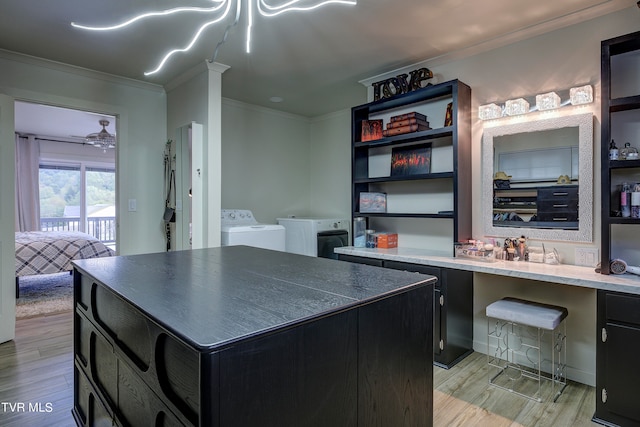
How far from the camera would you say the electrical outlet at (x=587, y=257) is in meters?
2.36

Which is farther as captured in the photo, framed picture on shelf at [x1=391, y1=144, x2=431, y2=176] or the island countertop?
framed picture on shelf at [x1=391, y1=144, x2=431, y2=176]

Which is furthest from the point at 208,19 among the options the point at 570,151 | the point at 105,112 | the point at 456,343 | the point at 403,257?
the point at 456,343

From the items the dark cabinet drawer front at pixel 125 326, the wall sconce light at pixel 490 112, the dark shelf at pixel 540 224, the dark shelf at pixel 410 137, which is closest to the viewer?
the dark cabinet drawer front at pixel 125 326

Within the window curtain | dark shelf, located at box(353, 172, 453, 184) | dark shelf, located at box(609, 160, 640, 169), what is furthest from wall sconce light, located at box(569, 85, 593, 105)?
the window curtain

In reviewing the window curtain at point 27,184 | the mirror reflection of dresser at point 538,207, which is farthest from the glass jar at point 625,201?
the window curtain at point 27,184

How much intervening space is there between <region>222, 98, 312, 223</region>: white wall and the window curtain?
475cm

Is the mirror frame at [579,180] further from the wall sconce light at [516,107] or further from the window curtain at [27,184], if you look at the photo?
the window curtain at [27,184]

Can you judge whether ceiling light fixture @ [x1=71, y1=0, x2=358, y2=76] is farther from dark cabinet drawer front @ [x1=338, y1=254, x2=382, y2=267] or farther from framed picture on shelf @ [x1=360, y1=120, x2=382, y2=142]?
dark cabinet drawer front @ [x1=338, y1=254, x2=382, y2=267]

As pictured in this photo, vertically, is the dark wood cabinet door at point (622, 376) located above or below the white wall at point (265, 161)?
below

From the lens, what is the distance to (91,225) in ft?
25.5

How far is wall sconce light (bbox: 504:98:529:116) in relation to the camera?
2637 millimetres

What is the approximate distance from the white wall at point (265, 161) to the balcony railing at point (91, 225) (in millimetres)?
3962

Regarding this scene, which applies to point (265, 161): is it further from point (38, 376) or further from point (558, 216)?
point (558, 216)

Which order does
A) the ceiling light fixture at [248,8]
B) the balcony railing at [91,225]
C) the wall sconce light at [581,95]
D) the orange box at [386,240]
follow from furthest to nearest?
1. the balcony railing at [91,225]
2. the orange box at [386,240]
3. the wall sconce light at [581,95]
4. the ceiling light fixture at [248,8]
